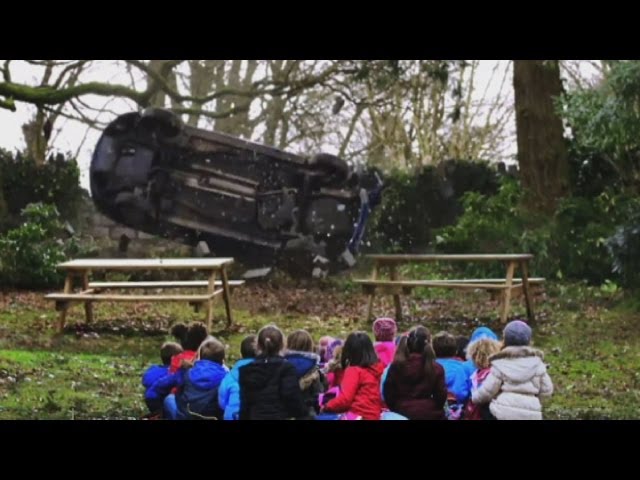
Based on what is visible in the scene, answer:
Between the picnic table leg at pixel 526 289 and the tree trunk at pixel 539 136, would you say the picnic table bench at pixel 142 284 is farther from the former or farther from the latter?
the tree trunk at pixel 539 136

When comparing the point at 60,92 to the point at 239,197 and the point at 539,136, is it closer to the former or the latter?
the point at 239,197

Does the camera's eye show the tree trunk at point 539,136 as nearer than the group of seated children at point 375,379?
No

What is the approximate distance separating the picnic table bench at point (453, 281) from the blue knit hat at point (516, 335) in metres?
0.48

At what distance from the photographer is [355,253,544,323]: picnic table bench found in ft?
26.6

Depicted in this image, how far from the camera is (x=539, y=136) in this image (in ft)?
27.7

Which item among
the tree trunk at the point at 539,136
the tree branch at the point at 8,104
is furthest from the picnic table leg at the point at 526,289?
the tree branch at the point at 8,104

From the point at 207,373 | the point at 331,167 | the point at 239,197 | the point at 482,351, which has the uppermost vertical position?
the point at 331,167

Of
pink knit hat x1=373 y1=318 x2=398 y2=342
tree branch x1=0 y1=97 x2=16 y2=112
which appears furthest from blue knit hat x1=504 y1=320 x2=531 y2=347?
tree branch x1=0 y1=97 x2=16 y2=112

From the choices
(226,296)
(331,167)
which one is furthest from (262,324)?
(331,167)

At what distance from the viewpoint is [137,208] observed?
27.4 feet

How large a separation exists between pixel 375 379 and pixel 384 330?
0.37m

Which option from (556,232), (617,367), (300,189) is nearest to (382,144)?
(300,189)

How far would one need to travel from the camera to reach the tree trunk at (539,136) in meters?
8.33
